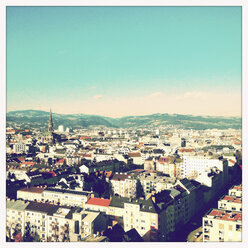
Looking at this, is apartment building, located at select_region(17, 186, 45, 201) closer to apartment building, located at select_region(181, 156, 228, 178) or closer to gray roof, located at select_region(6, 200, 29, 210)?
gray roof, located at select_region(6, 200, 29, 210)

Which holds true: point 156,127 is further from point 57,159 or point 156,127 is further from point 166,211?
point 166,211

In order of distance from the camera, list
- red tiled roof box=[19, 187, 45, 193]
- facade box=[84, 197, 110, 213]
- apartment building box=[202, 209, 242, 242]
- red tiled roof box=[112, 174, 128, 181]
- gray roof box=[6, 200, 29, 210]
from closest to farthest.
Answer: apartment building box=[202, 209, 242, 242], gray roof box=[6, 200, 29, 210], facade box=[84, 197, 110, 213], red tiled roof box=[19, 187, 45, 193], red tiled roof box=[112, 174, 128, 181]

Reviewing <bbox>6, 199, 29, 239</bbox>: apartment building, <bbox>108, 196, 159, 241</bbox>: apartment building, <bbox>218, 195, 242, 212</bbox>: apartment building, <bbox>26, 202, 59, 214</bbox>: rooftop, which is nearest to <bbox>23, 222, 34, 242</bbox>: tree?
<bbox>6, 199, 29, 239</bbox>: apartment building

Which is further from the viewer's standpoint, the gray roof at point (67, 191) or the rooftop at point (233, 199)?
the gray roof at point (67, 191)

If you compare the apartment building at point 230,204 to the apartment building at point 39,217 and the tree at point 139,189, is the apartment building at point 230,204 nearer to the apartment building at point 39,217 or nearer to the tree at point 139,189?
the tree at point 139,189

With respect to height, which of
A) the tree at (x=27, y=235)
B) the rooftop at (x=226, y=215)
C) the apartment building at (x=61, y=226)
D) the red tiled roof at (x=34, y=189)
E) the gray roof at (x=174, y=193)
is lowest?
the tree at (x=27, y=235)

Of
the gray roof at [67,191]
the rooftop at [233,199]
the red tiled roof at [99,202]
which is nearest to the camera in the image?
the rooftop at [233,199]

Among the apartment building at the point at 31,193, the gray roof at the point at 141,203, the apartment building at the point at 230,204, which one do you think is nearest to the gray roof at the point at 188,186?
the apartment building at the point at 230,204
